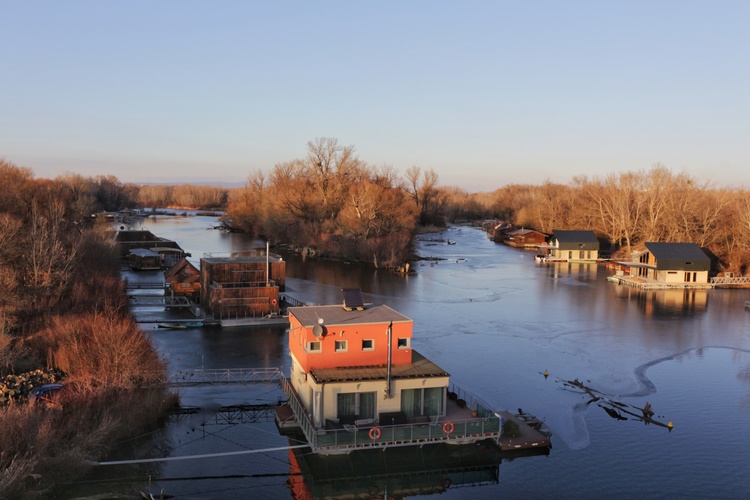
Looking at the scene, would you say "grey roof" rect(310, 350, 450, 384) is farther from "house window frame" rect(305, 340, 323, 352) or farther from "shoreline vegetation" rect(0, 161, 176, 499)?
"shoreline vegetation" rect(0, 161, 176, 499)

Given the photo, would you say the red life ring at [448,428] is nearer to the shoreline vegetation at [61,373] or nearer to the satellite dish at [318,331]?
the satellite dish at [318,331]

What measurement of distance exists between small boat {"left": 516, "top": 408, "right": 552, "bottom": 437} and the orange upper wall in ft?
12.1

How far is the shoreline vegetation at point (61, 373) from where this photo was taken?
13062 mm

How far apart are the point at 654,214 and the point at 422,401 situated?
5185 cm

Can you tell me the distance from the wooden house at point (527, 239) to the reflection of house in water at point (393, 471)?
58.2 meters

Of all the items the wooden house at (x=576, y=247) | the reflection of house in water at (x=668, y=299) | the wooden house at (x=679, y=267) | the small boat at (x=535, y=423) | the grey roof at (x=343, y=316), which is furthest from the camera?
the wooden house at (x=576, y=247)

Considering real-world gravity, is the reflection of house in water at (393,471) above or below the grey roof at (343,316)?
below

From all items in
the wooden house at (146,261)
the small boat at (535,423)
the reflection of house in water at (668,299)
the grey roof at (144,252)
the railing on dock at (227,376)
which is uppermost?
the grey roof at (144,252)

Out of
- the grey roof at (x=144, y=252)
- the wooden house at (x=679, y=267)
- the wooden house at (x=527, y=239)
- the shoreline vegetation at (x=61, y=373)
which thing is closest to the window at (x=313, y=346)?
the shoreline vegetation at (x=61, y=373)

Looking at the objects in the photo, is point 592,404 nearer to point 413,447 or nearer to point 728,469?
point 728,469

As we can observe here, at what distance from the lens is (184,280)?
33719 millimetres

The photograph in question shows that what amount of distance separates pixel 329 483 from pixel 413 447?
2.32 metres

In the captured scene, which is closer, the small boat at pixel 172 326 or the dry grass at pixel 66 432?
the dry grass at pixel 66 432

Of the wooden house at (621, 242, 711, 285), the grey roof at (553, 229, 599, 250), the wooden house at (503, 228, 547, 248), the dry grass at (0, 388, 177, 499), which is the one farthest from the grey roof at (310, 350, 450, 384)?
the wooden house at (503, 228, 547, 248)
